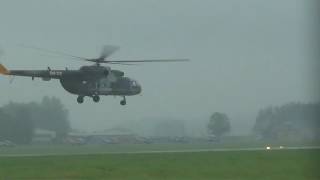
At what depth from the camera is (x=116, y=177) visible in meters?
29.1

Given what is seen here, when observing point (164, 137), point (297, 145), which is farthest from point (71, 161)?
point (164, 137)

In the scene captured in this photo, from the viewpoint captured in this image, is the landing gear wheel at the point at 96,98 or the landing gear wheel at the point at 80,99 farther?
the landing gear wheel at the point at 80,99

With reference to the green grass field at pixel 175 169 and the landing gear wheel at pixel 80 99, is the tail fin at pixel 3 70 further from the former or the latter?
the green grass field at pixel 175 169

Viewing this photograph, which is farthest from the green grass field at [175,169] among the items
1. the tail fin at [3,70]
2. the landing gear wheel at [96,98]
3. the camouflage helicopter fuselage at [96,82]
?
the camouflage helicopter fuselage at [96,82]

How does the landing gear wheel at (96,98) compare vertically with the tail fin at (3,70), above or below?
below

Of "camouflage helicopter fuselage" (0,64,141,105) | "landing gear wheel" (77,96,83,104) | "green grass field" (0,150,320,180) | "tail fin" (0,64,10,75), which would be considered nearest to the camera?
"green grass field" (0,150,320,180)

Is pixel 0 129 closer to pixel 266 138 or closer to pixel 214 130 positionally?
pixel 214 130

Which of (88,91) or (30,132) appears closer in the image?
(88,91)

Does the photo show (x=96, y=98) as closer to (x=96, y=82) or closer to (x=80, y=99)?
(x=96, y=82)

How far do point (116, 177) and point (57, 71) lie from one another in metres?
28.2

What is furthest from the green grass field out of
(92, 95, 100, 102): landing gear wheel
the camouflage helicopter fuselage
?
the camouflage helicopter fuselage

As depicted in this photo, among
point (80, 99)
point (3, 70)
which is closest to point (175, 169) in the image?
point (3, 70)

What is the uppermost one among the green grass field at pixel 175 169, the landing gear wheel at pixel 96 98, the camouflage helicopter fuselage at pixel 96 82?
the camouflage helicopter fuselage at pixel 96 82

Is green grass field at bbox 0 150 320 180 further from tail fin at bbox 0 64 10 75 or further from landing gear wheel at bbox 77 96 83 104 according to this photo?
landing gear wheel at bbox 77 96 83 104
